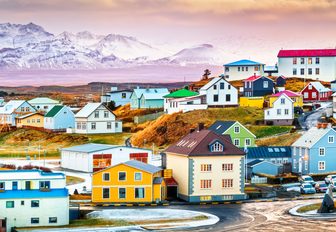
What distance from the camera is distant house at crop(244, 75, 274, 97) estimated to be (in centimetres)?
13825

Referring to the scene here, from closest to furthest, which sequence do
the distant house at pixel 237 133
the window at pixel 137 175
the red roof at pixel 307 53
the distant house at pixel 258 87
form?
the window at pixel 137 175 < the distant house at pixel 237 133 < the distant house at pixel 258 87 < the red roof at pixel 307 53

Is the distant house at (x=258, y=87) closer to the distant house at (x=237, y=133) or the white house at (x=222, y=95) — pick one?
the white house at (x=222, y=95)

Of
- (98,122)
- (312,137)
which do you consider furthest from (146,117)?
(312,137)

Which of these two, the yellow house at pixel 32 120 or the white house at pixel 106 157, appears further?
the yellow house at pixel 32 120

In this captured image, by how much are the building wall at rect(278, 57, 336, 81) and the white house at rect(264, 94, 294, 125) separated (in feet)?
139

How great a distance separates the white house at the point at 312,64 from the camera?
520 ft

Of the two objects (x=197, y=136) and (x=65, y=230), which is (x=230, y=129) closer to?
(x=197, y=136)

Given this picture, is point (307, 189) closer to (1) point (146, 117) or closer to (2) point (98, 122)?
(2) point (98, 122)

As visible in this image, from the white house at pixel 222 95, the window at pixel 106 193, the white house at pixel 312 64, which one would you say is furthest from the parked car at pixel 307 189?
the white house at pixel 312 64

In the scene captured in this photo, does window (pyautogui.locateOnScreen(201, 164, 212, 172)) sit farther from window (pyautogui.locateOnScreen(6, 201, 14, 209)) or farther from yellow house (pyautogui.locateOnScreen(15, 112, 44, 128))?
yellow house (pyautogui.locateOnScreen(15, 112, 44, 128))

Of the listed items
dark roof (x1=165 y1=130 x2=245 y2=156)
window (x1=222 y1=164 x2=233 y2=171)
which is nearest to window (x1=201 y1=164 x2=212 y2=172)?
dark roof (x1=165 y1=130 x2=245 y2=156)

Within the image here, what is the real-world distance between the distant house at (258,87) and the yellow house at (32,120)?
31.6 metres

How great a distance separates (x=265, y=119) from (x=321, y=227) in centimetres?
5479

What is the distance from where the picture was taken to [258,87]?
13838cm
